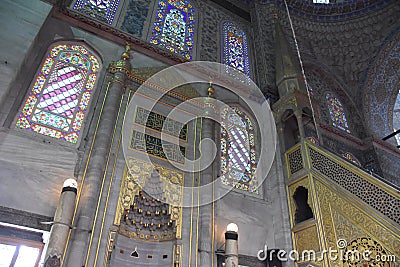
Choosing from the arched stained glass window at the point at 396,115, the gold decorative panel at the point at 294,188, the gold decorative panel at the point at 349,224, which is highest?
the arched stained glass window at the point at 396,115

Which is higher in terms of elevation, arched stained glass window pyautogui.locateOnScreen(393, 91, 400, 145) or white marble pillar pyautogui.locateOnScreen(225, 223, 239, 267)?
arched stained glass window pyautogui.locateOnScreen(393, 91, 400, 145)

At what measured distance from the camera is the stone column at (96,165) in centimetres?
418

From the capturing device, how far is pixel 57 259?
12.1 ft

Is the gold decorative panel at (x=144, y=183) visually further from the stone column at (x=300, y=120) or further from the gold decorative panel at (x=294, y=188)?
the stone column at (x=300, y=120)

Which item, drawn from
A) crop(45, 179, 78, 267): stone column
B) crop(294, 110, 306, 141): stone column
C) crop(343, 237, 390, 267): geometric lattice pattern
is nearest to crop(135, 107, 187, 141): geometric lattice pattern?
crop(45, 179, 78, 267): stone column

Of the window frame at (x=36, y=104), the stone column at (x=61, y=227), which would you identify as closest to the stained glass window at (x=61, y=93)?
the window frame at (x=36, y=104)

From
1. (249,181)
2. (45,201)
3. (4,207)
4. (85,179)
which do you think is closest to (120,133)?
(85,179)

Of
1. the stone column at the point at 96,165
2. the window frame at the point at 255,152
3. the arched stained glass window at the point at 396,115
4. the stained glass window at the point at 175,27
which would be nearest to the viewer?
the stone column at the point at 96,165

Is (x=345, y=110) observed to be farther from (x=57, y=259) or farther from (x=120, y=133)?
(x=57, y=259)

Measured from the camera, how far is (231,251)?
4703mm

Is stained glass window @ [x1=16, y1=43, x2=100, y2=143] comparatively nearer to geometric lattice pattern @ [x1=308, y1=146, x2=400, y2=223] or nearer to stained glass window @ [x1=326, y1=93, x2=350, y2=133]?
geometric lattice pattern @ [x1=308, y1=146, x2=400, y2=223]

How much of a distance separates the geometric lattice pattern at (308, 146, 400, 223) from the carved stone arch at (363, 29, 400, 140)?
19.1 ft

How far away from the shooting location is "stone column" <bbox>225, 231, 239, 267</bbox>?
464 cm

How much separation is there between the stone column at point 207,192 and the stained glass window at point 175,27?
1850 mm
